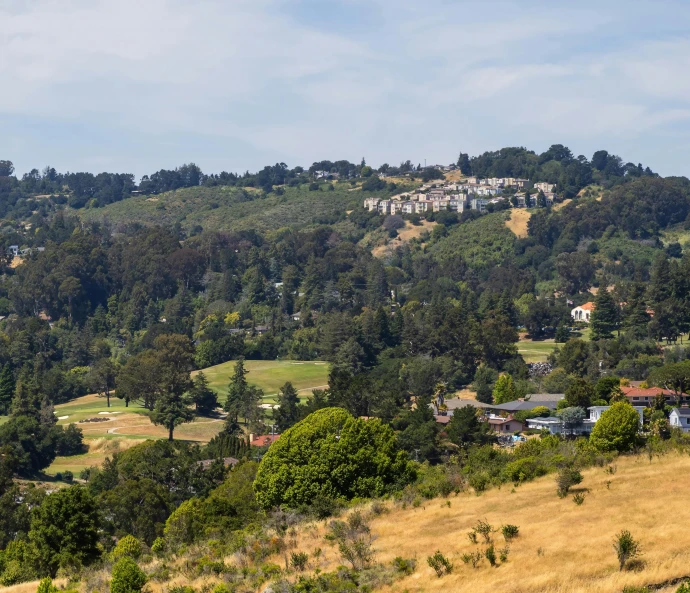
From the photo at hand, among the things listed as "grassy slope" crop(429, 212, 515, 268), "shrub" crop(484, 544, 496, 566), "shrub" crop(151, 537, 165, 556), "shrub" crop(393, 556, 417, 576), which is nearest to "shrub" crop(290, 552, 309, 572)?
"shrub" crop(393, 556, 417, 576)

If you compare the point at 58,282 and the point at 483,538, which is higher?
the point at 58,282

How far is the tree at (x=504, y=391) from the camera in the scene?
7394 centimetres

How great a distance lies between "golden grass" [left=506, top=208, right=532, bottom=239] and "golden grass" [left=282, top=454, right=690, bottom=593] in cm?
11774

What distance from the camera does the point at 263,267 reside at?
439ft

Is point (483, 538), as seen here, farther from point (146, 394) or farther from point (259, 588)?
point (146, 394)

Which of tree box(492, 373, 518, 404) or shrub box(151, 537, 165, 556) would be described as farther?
tree box(492, 373, 518, 404)

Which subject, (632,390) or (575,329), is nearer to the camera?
(632,390)

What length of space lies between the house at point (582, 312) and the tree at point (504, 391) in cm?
3606

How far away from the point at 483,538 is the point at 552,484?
6.58 metres

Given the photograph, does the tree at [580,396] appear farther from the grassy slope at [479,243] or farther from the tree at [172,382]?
the grassy slope at [479,243]

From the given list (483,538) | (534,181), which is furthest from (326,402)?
(534,181)

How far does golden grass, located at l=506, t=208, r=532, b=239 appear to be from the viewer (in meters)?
153

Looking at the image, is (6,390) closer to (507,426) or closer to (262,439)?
(262,439)

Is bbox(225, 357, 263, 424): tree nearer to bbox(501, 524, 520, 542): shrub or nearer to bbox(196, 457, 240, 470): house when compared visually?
bbox(196, 457, 240, 470): house
